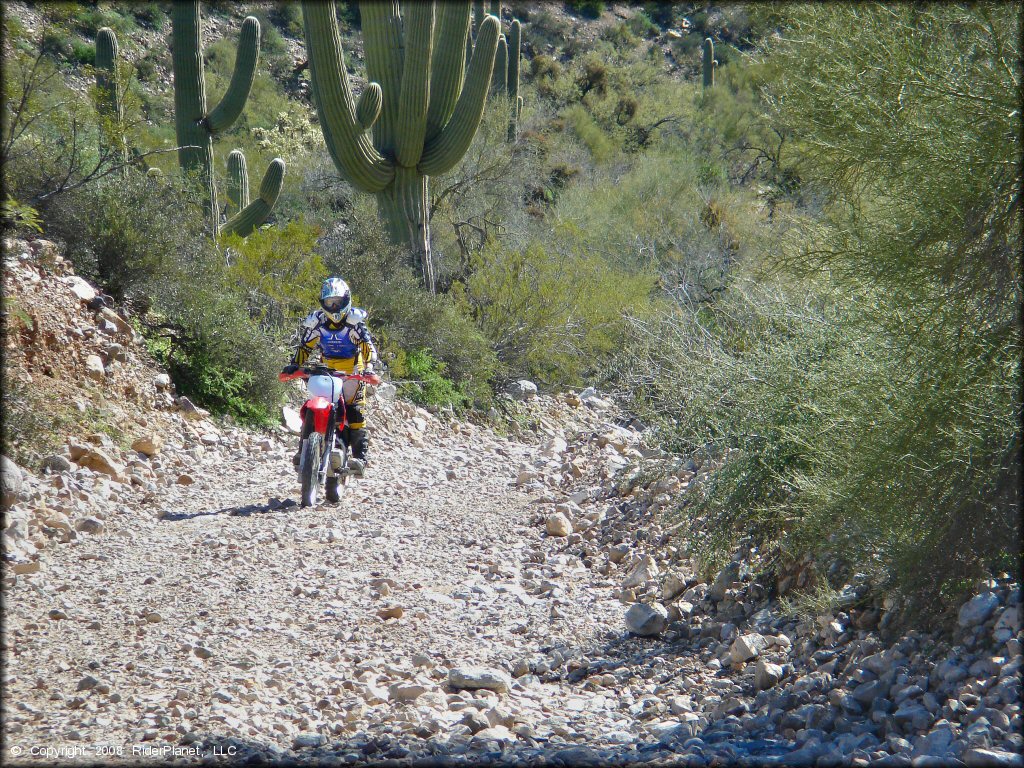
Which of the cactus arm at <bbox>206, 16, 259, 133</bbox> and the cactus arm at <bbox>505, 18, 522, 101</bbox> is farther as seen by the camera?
the cactus arm at <bbox>505, 18, 522, 101</bbox>

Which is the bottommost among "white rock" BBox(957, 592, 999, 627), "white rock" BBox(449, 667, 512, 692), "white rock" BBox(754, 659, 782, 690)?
"white rock" BBox(449, 667, 512, 692)

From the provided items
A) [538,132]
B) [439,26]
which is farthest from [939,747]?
[538,132]

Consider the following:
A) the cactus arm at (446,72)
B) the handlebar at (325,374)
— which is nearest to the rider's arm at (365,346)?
A: the handlebar at (325,374)

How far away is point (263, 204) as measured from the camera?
51.4 ft

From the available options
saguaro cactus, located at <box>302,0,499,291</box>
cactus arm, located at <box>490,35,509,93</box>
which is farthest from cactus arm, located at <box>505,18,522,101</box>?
saguaro cactus, located at <box>302,0,499,291</box>

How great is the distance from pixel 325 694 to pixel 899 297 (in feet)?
11.3

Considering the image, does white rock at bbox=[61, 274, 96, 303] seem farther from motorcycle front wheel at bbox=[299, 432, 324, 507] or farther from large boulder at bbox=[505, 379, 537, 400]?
large boulder at bbox=[505, 379, 537, 400]

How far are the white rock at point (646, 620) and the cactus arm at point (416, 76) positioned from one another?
10.4 meters

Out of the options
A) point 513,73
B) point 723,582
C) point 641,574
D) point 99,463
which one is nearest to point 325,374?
point 99,463

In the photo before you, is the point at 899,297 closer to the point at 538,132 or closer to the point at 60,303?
the point at 60,303

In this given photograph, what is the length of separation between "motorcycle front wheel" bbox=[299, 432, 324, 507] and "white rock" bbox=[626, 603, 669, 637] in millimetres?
3165

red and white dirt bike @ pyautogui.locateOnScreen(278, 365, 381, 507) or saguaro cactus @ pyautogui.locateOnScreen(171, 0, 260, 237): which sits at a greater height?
→ saguaro cactus @ pyautogui.locateOnScreen(171, 0, 260, 237)

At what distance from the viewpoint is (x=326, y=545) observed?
6625mm

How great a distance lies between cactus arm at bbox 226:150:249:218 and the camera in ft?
56.0
